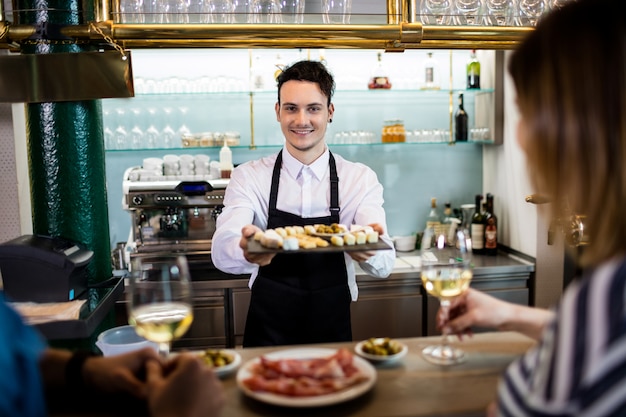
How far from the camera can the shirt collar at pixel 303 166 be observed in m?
2.72

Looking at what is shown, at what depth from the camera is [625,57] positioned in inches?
33.7

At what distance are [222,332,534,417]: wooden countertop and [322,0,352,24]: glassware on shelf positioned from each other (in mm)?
1338

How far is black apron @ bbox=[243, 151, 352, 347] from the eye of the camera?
2412mm

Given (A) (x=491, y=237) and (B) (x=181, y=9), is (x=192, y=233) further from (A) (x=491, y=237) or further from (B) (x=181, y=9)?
(A) (x=491, y=237)

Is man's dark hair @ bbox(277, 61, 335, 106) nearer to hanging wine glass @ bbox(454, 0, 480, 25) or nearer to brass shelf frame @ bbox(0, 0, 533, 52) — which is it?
brass shelf frame @ bbox(0, 0, 533, 52)

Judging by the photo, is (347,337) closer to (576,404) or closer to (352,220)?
(352,220)

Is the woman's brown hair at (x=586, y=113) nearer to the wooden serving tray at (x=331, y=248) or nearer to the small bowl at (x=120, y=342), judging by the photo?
the wooden serving tray at (x=331, y=248)

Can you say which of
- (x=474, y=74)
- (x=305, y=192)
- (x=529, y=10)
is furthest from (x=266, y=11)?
(x=474, y=74)

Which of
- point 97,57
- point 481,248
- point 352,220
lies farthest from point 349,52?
point 97,57

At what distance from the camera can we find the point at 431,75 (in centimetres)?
425

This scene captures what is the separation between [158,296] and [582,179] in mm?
774

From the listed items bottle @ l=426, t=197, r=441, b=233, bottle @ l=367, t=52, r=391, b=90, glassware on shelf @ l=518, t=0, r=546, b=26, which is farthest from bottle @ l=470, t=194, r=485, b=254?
glassware on shelf @ l=518, t=0, r=546, b=26

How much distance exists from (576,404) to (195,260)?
311 centimetres

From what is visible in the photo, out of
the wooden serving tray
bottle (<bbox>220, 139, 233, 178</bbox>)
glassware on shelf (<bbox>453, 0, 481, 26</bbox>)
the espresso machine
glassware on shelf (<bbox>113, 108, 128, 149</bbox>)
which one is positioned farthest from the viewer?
glassware on shelf (<bbox>113, 108, 128, 149</bbox>)
